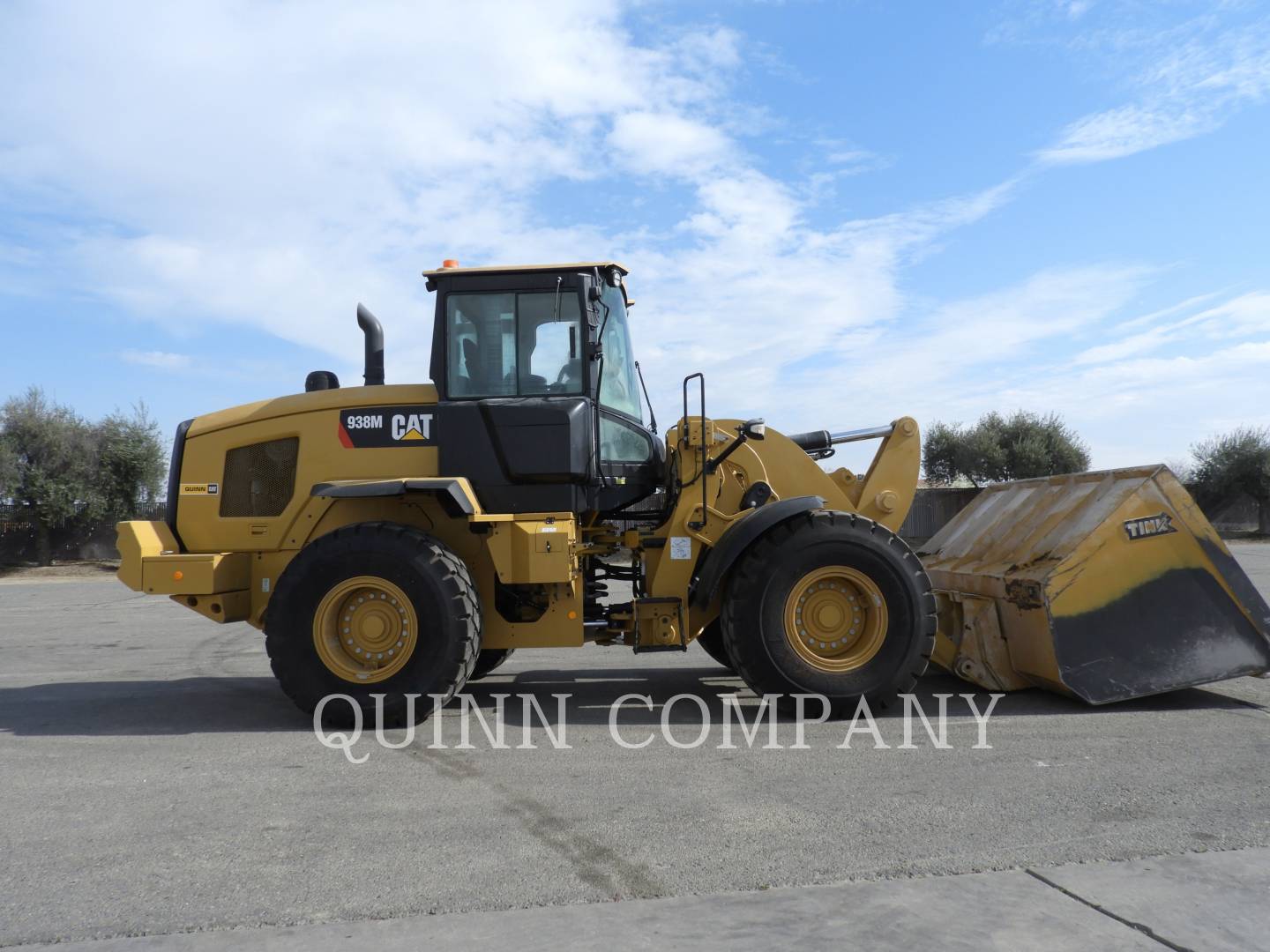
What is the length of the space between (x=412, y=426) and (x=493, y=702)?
210 centimetres

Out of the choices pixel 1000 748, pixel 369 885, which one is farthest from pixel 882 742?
pixel 369 885

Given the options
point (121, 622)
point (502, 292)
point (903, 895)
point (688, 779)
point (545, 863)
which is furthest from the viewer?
point (121, 622)

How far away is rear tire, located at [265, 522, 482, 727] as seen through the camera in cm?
609

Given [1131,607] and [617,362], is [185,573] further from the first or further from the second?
[1131,607]

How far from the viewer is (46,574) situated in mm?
26734

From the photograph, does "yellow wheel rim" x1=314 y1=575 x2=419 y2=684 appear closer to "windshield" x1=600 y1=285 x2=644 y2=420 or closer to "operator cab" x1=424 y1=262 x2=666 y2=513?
"operator cab" x1=424 y1=262 x2=666 y2=513

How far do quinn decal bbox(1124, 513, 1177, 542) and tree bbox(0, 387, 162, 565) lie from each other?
29.9 m

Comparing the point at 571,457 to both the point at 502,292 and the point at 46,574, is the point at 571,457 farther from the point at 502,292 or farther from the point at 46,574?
the point at 46,574

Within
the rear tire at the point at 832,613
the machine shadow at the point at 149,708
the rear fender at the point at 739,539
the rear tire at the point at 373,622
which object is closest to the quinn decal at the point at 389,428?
the rear tire at the point at 373,622

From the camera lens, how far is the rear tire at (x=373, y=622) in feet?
20.0

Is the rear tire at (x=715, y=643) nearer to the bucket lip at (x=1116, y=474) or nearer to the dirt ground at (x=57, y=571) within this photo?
the bucket lip at (x=1116, y=474)

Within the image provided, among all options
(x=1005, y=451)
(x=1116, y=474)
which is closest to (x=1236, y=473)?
(x=1005, y=451)

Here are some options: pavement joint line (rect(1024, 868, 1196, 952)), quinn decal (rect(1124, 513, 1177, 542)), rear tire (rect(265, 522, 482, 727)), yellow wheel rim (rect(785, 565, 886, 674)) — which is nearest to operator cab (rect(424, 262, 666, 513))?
rear tire (rect(265, 522, 482, 727))

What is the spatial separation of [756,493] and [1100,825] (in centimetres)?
325
